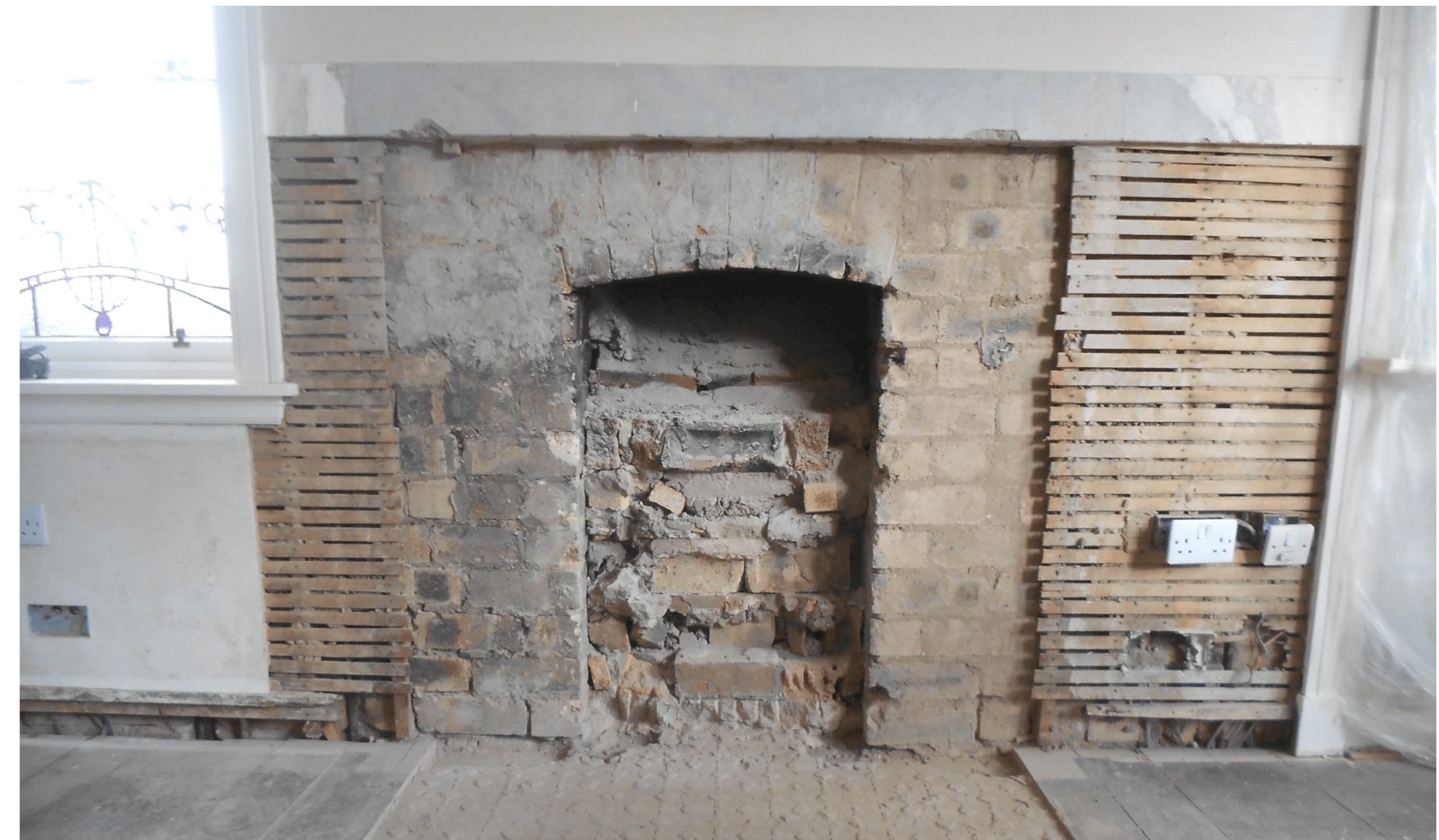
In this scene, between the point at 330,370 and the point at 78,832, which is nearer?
the point at 78,832

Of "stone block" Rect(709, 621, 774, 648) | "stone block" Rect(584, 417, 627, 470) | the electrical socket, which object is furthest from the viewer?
"stone block" Rect(709, 621, 774, 648)

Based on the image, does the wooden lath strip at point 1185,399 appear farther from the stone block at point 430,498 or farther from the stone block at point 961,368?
the stone block at point 430,498

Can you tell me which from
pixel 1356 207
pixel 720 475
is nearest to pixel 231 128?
pixel 720 475

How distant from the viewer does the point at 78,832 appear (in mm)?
1824

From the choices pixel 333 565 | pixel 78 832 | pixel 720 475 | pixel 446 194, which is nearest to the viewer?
pixel 78 832

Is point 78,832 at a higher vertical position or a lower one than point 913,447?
lower

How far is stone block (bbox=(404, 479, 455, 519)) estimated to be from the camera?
6.80ft

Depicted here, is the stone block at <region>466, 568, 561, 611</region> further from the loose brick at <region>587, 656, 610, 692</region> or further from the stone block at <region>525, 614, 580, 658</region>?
the loose brick at <region>587, 656, 610, 692</region>

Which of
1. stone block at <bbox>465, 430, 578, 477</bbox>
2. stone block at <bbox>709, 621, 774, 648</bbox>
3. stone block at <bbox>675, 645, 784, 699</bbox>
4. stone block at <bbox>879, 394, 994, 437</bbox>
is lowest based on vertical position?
stone block at <bbox>675, 645, 784, 699</bbox>

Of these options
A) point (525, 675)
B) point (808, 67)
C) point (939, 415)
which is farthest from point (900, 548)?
point (808, 67)

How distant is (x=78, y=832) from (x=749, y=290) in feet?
7.44

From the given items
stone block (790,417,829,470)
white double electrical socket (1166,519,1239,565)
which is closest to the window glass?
stone block (790,417,829,470)

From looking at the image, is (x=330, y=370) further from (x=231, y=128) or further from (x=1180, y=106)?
(x=1180, y=106)

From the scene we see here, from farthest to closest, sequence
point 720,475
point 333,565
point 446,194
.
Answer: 1. point 720,475
2. point 333,565
3. point 446,194
